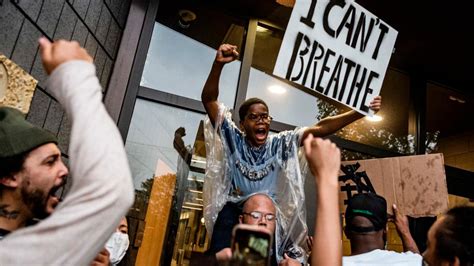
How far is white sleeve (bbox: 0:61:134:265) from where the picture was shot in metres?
0.82

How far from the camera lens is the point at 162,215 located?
3.33 metres

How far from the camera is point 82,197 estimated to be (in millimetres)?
833

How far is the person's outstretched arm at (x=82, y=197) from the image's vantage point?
2.68 ft

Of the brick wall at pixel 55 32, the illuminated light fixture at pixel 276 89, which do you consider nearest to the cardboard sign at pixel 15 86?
the brick wall at pixel 55 32

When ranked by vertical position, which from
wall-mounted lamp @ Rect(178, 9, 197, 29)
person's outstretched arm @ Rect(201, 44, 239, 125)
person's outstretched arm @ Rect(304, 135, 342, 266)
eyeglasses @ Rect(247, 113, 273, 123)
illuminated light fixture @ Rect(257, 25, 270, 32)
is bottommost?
person's outstretched arm @ Rect(304, 135, 342, 266)

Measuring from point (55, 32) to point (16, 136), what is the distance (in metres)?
1.43

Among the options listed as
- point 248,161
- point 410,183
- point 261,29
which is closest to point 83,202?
point 248,161

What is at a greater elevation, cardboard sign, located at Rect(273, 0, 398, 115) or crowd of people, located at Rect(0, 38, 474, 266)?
cardboard sign, located at Rect(273, 0, 398, 115)

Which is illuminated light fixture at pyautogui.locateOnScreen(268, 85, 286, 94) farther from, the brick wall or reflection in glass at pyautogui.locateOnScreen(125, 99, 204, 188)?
the brick wall

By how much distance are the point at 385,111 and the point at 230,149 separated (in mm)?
2994

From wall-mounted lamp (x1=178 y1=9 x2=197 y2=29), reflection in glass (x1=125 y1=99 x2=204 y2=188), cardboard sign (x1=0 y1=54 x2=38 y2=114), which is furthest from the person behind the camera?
wall-mounted lamp (x1=178 y1=9 x2=197 y2=29)

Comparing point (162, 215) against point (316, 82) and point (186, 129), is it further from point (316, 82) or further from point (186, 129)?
point (316, 82)

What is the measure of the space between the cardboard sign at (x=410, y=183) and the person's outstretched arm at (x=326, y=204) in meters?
1.64

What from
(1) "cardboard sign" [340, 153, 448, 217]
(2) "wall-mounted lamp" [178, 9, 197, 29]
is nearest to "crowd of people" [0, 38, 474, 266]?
(1) "cardboard sign" [340, 153, 448, 217]
